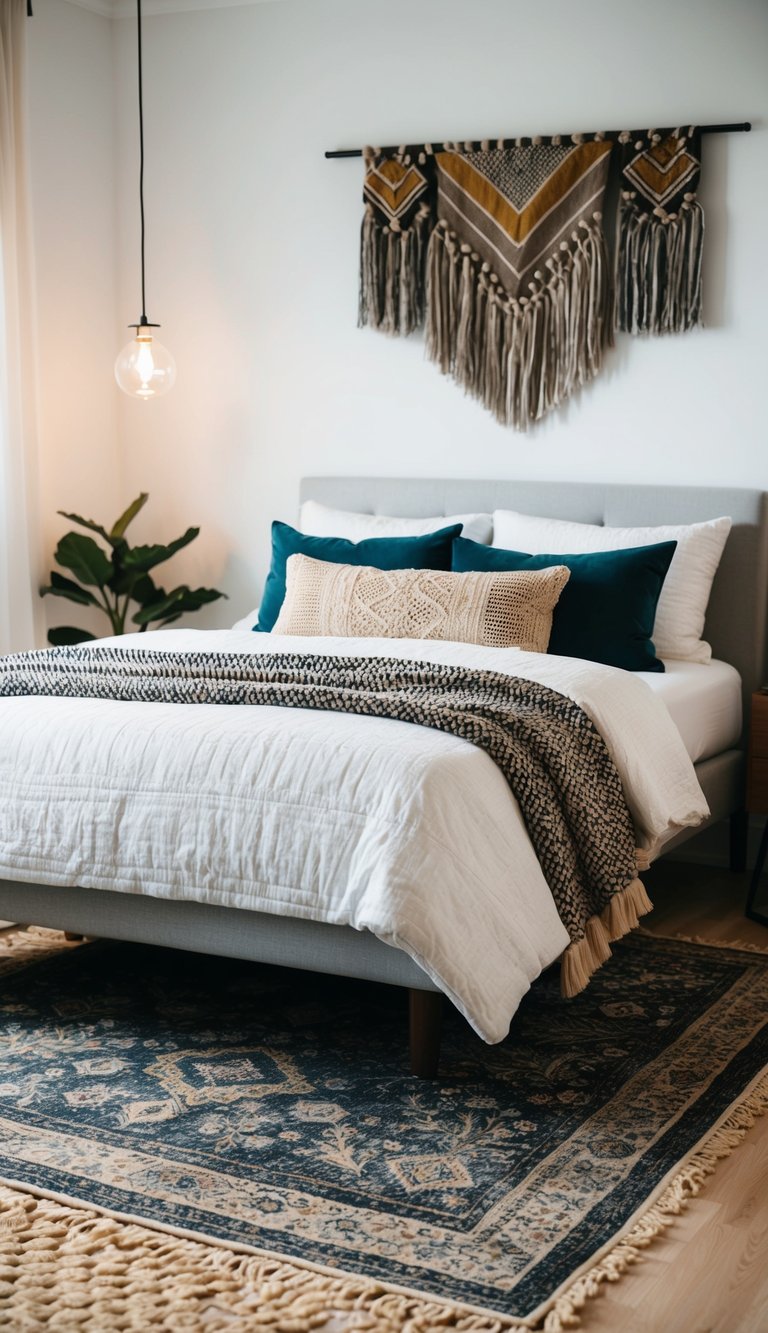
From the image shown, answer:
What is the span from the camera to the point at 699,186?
14.3 feet

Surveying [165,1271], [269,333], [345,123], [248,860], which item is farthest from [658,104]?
[165,1271]

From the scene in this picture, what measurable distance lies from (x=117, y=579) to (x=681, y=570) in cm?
203

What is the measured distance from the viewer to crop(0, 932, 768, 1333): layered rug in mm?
2020

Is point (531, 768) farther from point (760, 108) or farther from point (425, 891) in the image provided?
point (760, 108)

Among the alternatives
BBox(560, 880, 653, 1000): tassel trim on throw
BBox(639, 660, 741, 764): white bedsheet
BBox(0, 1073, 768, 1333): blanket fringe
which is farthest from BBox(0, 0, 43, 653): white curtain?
BBox(0, 1073, 768, 1333): blanket fringe

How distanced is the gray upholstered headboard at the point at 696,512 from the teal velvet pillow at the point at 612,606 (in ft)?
1.03

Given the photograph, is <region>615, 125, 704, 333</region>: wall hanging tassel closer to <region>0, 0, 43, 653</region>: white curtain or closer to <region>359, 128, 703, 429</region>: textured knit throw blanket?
<region>359, 128, 703, 429</region>: textured knit throw blanket

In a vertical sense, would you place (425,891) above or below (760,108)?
below

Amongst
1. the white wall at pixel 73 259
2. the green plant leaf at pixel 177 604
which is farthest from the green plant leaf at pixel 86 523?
the green plant leaf at pixel 177 604

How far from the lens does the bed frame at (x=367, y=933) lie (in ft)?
8.86

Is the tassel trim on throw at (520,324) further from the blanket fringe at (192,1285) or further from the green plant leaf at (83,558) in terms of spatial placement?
Result: the blanket fringe at (192,1285)

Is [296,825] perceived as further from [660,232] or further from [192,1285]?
[660,232]

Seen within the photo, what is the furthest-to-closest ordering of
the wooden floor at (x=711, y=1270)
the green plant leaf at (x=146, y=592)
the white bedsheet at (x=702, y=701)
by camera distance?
the green plant leaf at (x=146, y=592) → the white bedsheet at (x=702, y=701) → the wooden floor at (x=711, y=1270)

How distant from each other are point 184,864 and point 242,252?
3040 mm
